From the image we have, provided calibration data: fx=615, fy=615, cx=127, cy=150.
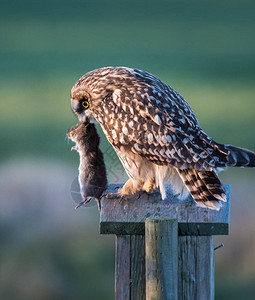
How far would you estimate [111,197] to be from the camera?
331 centimetres

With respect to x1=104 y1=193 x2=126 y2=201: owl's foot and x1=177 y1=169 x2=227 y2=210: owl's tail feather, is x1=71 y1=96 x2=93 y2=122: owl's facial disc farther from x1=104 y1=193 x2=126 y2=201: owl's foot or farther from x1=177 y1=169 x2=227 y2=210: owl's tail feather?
x1=177 y1=169 x2=227 y2=210: owl's tail feather

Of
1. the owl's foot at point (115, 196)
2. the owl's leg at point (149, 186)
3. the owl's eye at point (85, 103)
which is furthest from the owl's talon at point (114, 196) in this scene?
the owl's eye at point (85, 103)

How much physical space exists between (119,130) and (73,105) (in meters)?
0.46

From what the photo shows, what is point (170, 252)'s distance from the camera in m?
2.77

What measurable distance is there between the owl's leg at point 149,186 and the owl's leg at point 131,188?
1.9 inches

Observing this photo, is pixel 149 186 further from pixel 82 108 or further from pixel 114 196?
pixel 82 108

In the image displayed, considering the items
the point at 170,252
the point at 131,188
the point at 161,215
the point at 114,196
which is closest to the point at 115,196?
the point at 114,196

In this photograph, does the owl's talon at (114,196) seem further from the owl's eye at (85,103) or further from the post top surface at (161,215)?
the owl's eye at (85,103)

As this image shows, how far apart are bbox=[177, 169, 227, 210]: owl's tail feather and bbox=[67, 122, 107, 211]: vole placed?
610 millimetres

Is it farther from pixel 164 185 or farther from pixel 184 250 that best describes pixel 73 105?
pixel 184 250

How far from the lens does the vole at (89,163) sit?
3678mm

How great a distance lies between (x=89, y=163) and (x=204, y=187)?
2.93 ft

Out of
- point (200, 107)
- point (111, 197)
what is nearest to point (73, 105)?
point (111, 197)

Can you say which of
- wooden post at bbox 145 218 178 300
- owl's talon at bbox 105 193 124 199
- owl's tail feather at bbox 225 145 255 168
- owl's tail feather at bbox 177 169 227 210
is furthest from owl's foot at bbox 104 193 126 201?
owl's tail feather at bbox 225 145 255 168
